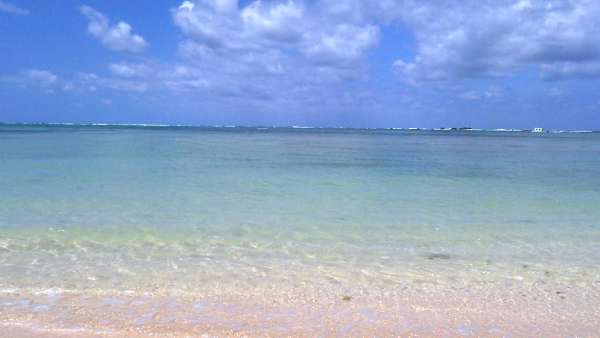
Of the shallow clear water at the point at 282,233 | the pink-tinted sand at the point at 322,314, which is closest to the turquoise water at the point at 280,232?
the shallow clear water at the point at 282,233

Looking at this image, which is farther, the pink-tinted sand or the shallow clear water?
the shallow clear water

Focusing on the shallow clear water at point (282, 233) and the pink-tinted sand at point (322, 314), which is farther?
the shallow clear water at point (282, 233)

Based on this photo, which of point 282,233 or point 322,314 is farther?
point 282,233

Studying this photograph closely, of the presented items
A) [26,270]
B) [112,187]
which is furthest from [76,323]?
[112,187]

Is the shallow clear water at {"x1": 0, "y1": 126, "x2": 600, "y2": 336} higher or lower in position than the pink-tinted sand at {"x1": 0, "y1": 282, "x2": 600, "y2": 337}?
lower

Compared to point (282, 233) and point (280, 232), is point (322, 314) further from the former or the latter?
point (280, 232)

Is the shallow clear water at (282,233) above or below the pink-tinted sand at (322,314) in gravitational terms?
below

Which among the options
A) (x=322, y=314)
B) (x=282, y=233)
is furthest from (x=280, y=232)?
(x=322, y=314)

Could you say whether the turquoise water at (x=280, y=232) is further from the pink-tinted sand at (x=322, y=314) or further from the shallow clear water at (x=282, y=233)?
the pink-tinted sand at (x=322, y=314)

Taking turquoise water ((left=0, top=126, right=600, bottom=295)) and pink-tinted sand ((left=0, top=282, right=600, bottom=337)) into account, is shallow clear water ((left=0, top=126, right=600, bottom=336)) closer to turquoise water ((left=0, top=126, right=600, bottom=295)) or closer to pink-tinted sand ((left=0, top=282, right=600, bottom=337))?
turquoise water ((left=0, top=126, right=600, bottom=295))

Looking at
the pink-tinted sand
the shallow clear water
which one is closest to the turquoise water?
the shallow clear water

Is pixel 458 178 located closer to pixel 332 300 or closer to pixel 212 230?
pixel 212 230

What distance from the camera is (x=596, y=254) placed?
9.40 meters

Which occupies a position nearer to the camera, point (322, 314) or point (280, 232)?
point (322, 314)
